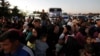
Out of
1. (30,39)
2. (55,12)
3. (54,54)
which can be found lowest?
(55,12)

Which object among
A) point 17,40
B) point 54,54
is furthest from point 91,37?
point 17,40

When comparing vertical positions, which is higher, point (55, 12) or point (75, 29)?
point (75, 29)

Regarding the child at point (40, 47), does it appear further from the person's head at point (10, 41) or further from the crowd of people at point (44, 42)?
the person's head at point (10, 41)

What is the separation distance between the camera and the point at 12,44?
4.45 m

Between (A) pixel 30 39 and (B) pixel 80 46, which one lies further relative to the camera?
(B) pixel 80 46

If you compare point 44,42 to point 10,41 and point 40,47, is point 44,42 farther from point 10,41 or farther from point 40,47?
point 10,41

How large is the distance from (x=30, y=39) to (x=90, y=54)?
2.04 metres

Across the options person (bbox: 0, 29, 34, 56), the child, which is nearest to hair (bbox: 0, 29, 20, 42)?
person (bbox: 0, 29, 34, 56)

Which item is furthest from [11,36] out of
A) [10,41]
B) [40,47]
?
[40,47]

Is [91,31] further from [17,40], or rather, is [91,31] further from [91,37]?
[17,40]

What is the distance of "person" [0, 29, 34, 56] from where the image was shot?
14.6ft

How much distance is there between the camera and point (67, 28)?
1082cm

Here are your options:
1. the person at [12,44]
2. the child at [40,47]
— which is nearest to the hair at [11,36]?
the person at [12,44]

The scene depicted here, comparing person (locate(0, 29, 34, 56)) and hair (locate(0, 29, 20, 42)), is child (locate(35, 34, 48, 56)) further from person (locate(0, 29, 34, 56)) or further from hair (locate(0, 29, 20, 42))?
hair (locate(0, 29, 20, 42))
